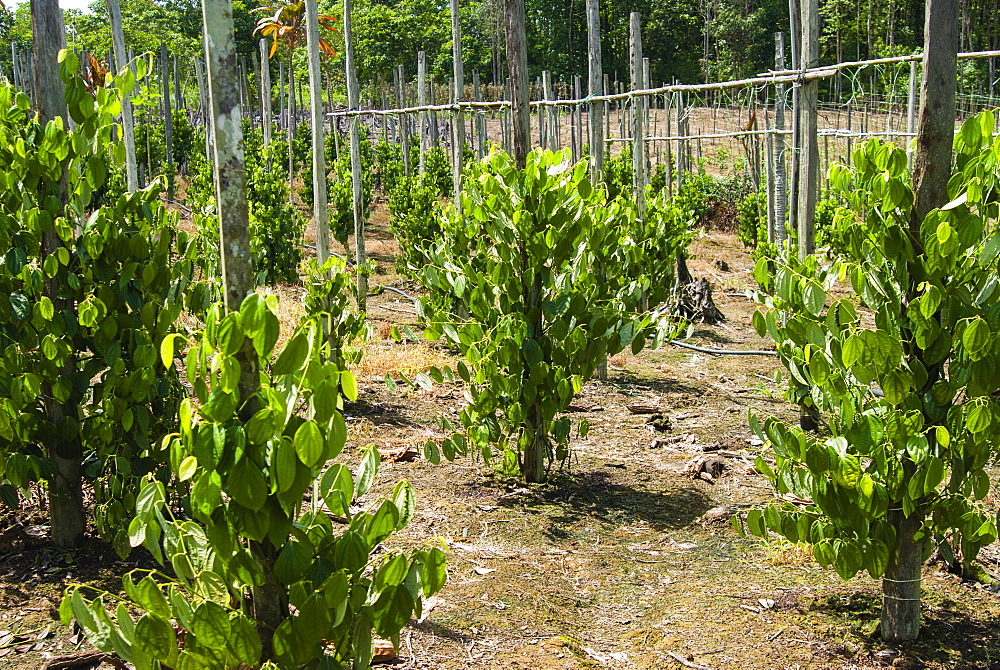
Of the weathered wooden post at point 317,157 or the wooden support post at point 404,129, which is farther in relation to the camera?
the wooden support post at point 404,129

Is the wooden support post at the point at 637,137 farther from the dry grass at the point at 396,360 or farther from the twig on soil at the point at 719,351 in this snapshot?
the dry grass at the point at 396,360

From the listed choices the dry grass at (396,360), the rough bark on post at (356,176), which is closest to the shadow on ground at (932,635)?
the dry grass at (396,360)

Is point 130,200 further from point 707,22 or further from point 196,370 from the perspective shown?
point 707,22

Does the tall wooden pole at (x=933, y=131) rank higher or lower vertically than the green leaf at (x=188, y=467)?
higher

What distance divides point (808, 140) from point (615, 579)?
332 centimetres

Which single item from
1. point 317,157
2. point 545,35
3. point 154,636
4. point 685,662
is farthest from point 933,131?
point 545,35

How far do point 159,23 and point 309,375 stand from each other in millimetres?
42628

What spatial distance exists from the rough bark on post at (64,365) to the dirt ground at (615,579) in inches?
5.4

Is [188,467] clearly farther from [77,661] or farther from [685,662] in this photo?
[685,662]

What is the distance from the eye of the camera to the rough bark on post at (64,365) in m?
3.75

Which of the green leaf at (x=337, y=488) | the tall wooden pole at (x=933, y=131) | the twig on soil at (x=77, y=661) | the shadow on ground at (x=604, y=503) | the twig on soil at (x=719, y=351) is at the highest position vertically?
the tall wooden pole at (x=933, y=131)

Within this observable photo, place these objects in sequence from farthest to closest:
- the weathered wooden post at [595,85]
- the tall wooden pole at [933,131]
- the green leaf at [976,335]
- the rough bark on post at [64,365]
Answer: the weathered wooden post at [595,85] < the rough bark on post at [64,365] < the tall wooden pole at [933,131] < the green leaf at [976,335]

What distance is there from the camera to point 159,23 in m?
39.9

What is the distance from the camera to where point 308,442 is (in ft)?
6.56
